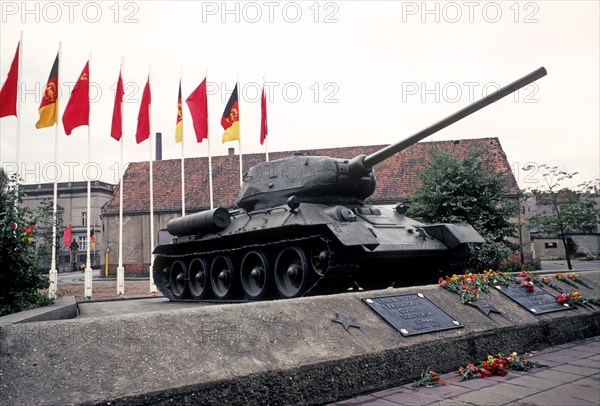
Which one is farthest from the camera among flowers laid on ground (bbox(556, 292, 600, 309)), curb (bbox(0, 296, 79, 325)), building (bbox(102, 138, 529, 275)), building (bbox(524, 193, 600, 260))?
building (bbox(524, 193, 600, 260))

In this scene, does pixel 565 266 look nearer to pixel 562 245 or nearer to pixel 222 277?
pixel 562 245

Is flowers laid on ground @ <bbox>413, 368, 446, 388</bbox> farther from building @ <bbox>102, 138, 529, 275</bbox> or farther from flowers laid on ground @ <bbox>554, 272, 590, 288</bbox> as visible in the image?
building @ <bbox>102, 138, 529, 275</bbox>

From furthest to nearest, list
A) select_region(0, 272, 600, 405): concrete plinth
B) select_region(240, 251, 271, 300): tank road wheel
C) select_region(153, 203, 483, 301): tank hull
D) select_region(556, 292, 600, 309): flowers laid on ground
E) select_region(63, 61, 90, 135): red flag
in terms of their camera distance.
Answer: select_region(63, 61, 90, 135): red flag → select_region(240, 251, 271, 300): tank road wheel → select_region(153, 203, 483, 301): tank hull → select_region(556, 292, 600, 309): flowers laid on ground → select_region(0, 272, 600, 405): concrete plinth

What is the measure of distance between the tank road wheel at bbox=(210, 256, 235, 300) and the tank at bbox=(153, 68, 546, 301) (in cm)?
2

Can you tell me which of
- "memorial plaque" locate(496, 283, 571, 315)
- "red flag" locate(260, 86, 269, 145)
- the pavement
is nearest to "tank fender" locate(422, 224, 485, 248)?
"memorial plaque" locate(496, 283, 571, 315)

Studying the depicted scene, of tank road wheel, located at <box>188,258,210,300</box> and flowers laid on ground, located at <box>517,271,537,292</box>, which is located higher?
flowers laid on ground, located at <box>517,271,537,292</box>

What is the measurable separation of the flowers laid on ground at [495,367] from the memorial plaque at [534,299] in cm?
132

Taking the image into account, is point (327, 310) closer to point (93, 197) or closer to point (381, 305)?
point (381, 305)

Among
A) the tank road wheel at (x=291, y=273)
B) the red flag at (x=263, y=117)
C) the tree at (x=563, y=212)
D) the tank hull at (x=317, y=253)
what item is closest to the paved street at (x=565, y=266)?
the tree at (x=563, y=212)

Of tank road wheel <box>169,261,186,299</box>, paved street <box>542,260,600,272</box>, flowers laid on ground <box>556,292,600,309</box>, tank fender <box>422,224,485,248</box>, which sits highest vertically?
tank fender <box>422,224,485,248</box>

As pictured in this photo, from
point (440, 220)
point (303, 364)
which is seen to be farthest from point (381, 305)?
point (440, 220)

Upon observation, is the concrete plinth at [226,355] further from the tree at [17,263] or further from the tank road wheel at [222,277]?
the tank road wheel at [222,277]

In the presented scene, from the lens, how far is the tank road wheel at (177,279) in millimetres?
11797

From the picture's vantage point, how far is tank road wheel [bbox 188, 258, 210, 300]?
10.9 m
